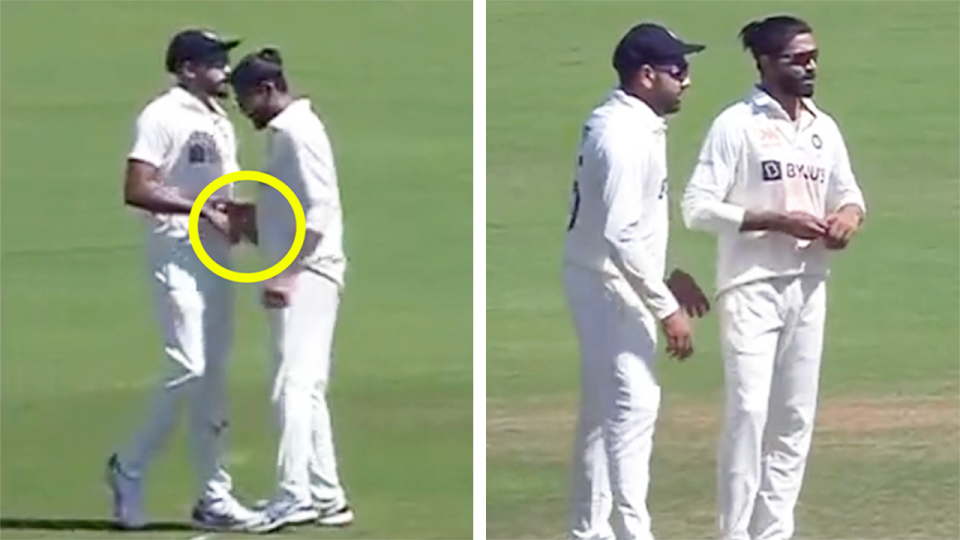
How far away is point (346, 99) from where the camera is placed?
7.07 meters


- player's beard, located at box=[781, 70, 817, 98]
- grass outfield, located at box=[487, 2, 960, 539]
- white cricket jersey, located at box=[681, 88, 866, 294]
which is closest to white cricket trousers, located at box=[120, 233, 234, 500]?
grass outfield, located at box=[487, 2, 960, 539]

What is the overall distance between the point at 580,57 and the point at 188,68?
1.11 m

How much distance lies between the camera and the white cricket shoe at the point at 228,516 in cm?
716

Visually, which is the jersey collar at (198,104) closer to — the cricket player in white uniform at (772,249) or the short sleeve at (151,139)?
the short sleeve at (151,139)

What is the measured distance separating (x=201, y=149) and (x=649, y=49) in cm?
129

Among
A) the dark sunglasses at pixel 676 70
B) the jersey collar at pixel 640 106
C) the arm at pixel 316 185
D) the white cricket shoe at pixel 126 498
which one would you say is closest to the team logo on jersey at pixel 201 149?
the arm at pixel 316 185

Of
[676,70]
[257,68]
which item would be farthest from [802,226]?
[257,68]

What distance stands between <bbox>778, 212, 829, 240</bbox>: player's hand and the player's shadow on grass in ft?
6.24

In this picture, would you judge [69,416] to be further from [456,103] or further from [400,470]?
[456,103]

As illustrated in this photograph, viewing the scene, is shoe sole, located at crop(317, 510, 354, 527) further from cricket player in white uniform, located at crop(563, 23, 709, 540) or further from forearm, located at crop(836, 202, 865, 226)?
forearm, located at crop(836, 202, 865, 226)

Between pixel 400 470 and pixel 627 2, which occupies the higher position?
pixel 627 2

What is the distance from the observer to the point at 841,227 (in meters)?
7.00

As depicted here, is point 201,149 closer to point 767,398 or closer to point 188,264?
point 188,264

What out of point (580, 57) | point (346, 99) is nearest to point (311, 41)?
point (346, 99)
